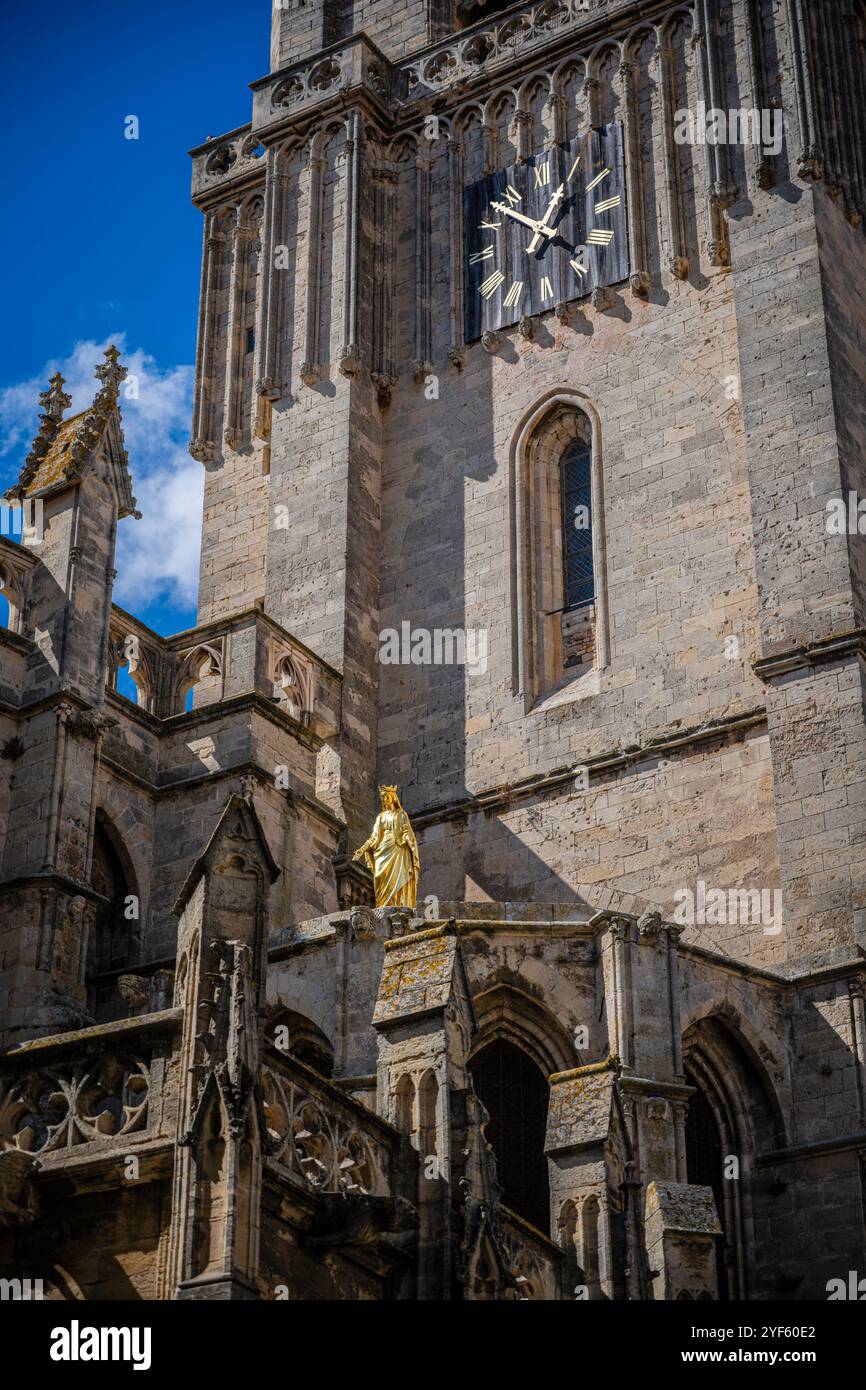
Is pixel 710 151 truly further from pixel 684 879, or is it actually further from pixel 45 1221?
pixel 45 1221

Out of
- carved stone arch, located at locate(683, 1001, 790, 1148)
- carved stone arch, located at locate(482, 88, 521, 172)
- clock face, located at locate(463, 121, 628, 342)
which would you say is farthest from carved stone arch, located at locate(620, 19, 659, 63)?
carved stone arch, located at locate(683, 1001, 790, 1148)

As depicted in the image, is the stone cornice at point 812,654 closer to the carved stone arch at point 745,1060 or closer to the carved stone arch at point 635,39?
the carved stone arch at point 745,1060

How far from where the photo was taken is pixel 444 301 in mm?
35312

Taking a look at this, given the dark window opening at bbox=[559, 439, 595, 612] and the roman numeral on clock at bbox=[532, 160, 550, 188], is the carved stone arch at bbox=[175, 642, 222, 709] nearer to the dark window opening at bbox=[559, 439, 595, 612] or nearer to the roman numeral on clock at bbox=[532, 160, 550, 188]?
the dark window opening at bbox=[559, 439, 595, 612]

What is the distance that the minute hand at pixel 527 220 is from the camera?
34.3m

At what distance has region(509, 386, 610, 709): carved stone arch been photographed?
3153cm

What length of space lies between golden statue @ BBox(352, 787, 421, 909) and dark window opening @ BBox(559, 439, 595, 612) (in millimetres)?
6044

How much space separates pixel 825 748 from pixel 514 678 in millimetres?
5305

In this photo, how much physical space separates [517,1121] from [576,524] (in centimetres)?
1028

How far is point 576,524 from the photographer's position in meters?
32.6

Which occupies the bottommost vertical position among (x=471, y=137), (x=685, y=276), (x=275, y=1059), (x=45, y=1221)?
(x=45, y=1221)

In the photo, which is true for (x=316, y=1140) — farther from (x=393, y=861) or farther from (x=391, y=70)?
(x=391, y=70)


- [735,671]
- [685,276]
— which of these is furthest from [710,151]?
[735,671]

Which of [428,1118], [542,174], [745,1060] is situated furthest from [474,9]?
[428,1118]
